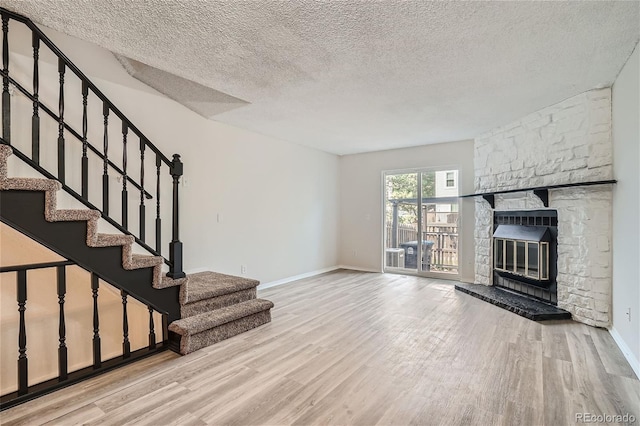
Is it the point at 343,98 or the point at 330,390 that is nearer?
the point at 330,390

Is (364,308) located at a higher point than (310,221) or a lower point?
lower

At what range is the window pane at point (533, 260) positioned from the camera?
414 cm

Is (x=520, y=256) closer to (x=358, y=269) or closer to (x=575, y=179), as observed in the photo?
(x=575, y=179)

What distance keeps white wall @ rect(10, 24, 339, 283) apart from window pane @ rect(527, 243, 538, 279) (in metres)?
3.66

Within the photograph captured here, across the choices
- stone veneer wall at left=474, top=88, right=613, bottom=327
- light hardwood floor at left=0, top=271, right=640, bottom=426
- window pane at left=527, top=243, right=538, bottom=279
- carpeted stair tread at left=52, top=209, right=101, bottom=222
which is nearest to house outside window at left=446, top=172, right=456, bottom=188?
stone veneer wall at left=474, top=88, right=613, bottom=327

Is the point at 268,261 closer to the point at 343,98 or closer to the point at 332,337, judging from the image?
the point at 332,337

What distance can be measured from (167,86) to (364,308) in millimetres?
3625

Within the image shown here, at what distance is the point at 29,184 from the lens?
6.64 feet

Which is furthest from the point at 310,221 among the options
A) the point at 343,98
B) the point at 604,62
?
the point at 604,62

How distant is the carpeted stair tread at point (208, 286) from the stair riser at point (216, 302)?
0.15 feet

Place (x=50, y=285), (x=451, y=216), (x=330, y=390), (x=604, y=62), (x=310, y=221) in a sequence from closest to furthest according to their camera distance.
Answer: (x=330, y=390)
(x=604, y=62)
(x=50, y=285)
(x=451, y=216)
(x=310, y=221)

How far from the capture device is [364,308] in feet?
13.4

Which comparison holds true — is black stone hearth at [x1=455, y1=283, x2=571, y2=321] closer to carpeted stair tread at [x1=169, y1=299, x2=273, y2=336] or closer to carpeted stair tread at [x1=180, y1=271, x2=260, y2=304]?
carpeted stair tread at [x1=169, y1=299, x2=273, y2=336]

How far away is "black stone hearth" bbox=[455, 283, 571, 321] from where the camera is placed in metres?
3.60
